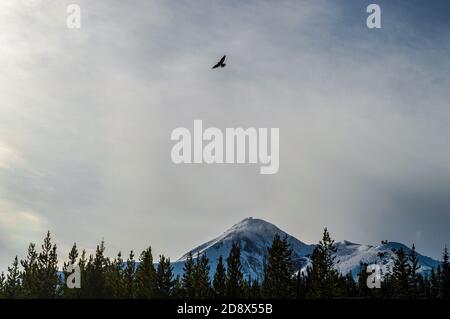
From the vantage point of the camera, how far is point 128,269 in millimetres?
72438

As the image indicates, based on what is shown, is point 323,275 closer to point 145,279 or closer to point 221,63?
point 145,279

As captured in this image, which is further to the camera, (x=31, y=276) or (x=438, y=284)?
(x=438, y=284)

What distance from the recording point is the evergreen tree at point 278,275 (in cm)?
6312

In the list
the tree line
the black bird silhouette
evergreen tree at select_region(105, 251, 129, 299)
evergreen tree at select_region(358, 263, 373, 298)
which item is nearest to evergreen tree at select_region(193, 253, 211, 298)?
the tree line

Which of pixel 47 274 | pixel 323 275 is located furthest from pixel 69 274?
pixel 323 275

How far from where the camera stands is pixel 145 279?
230ft

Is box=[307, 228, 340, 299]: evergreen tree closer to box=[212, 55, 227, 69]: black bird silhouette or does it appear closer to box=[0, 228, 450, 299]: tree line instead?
box=[0, 228, 450, 299]: tree line

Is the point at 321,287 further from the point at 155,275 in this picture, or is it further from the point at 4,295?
the point at 4,295

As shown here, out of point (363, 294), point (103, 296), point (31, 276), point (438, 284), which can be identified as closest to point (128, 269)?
point (103, 296)

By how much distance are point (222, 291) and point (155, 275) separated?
963 centimetres

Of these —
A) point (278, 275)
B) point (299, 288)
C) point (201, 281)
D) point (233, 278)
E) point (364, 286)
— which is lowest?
point (364, 286)

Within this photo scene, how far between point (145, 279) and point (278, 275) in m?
18.5
